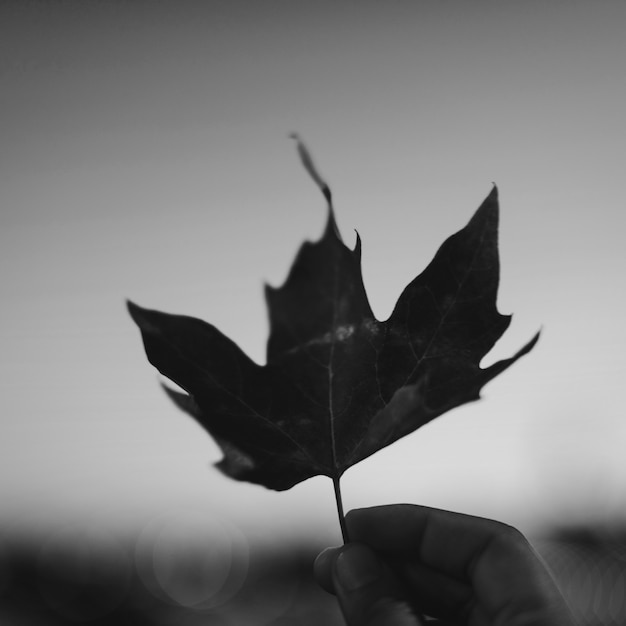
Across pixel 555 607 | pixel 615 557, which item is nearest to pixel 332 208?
pixel 555 607

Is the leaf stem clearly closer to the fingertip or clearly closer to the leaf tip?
the fingertip

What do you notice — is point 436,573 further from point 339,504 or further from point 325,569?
point 339,504

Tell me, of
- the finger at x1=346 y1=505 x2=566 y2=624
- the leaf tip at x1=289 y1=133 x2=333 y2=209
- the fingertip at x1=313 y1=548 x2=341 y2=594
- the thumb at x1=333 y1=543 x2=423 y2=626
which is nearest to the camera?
the leaf tip at x1=289 y1=133 x2=333 y2=209

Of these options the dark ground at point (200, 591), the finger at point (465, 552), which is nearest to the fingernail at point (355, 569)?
the finger at point (465, 552)

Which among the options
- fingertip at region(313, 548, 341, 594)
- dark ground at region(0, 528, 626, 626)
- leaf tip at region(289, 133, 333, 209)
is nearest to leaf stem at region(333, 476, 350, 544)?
fingertip at region(313, 548, 341, 594)

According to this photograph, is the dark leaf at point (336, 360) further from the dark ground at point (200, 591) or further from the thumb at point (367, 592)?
the dark ground at point (200, 591)

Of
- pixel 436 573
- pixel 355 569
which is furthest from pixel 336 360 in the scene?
pixel 436 573

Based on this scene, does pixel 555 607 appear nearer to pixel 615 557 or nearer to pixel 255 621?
pixel 255 621
